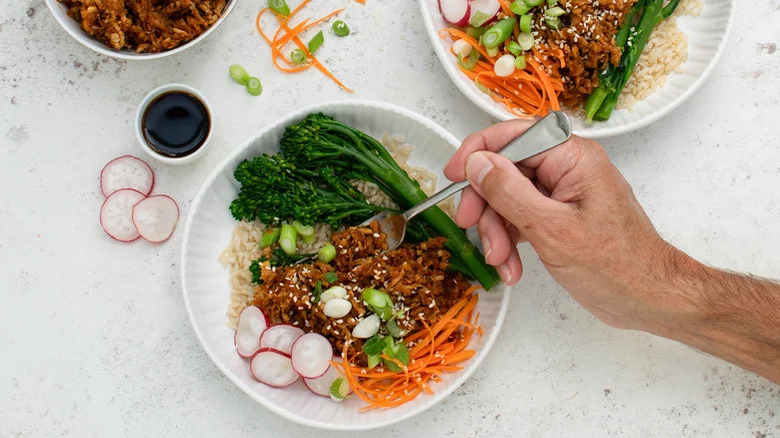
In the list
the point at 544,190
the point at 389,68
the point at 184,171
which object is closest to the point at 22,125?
the point at 184,171

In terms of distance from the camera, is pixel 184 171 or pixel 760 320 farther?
pixel 184 171

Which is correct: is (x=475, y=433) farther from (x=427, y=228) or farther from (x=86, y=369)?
(x=86, y=369)

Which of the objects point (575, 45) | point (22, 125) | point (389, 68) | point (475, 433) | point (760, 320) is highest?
point (575, 45)

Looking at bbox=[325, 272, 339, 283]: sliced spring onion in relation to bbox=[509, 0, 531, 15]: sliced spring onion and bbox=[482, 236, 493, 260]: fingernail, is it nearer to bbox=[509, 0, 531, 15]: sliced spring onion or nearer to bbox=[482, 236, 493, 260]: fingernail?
bbox=[482, 236, 493, 260]: fingernail

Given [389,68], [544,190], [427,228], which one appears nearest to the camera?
[544,190]

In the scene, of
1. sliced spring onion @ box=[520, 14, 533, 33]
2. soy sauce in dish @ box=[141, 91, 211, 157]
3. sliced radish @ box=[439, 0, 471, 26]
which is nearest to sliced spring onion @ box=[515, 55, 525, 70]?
sliced spring onion @ box=[520, 14, 533, 33]

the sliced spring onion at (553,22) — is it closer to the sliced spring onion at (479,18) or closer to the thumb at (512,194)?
the sliced spring onion at (479,18)
